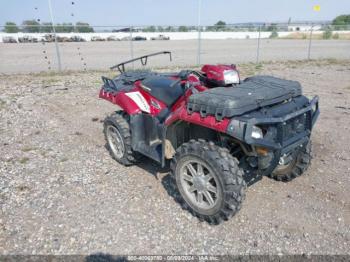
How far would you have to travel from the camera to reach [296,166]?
3.86 meters

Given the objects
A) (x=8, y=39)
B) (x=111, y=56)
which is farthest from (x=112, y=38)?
(x=111, y=56)

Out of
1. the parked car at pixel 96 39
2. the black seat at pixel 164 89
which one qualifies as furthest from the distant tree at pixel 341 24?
the parked car at pixel 96 39

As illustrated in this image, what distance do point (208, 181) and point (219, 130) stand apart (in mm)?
622

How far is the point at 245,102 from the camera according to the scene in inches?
109

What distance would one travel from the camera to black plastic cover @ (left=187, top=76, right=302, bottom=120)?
2736 mm

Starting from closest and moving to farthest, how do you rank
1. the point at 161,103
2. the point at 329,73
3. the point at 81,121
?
the point at 161,103, the point at 81,121, the point at 329,73

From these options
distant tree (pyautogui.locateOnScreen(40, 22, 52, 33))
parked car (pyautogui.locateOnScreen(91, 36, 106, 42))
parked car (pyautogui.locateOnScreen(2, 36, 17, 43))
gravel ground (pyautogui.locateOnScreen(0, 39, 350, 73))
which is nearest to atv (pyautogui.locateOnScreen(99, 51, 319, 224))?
gravel ground (pyautogui.locateOnScreen(0, 39, 350, 73))

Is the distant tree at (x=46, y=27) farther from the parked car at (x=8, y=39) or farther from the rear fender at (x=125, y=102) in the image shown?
the parked car at (x=8, y=39)

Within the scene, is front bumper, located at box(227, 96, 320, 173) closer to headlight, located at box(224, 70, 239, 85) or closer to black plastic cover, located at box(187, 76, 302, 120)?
black plastic cover, located at box(187, 76, 302, 120)

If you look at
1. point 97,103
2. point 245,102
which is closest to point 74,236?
point 245,102

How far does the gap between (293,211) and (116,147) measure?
266 centimetres

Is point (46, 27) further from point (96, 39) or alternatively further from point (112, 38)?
point (112, 38)

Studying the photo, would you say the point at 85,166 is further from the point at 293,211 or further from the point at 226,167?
the point at 293,211

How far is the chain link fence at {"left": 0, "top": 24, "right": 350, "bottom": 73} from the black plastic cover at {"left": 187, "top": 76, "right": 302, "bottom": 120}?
11600 millimetres
